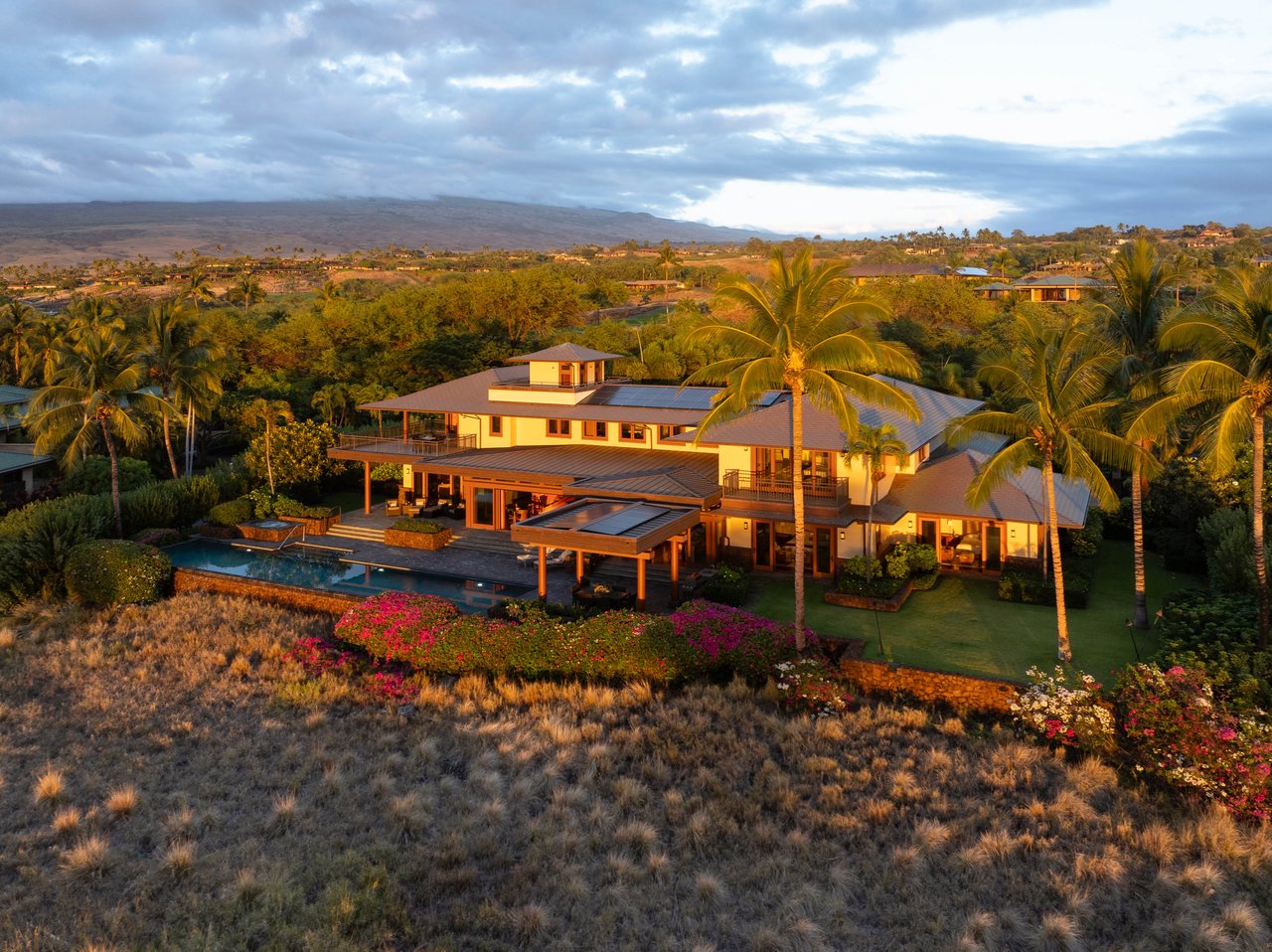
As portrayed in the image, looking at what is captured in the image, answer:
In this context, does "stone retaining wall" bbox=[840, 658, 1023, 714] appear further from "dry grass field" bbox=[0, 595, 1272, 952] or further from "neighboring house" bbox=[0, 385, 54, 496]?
"neighboring house" bbox=[0, 385, 54, 496]

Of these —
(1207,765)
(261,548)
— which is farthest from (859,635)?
(261,548)

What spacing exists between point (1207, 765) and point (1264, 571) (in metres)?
5.67

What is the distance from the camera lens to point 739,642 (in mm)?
20531

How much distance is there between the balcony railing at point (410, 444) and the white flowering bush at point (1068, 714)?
23.5 metres

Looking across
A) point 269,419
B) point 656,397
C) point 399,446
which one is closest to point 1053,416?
point 656,397

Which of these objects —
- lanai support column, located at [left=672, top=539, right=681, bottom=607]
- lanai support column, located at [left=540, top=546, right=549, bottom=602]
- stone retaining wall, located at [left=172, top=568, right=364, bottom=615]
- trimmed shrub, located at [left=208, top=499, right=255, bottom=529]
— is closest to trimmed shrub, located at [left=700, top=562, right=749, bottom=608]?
lanai support column, located at [left=672, top=539, right=681, bottom=607]

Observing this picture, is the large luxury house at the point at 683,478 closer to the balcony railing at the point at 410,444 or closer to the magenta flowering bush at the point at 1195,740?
the balcony railing at the point at 410,444

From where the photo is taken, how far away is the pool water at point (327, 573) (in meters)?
26.5

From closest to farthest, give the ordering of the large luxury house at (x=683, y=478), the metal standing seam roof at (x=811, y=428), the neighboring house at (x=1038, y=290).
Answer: the large luxury house at (x=683, y=478), the metal standing seam roof at (x=811, y=428), the neighboring house at (x=1038, y=290)

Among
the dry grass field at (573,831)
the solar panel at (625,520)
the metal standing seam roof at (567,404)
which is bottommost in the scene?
the dry grass field at (573,831)

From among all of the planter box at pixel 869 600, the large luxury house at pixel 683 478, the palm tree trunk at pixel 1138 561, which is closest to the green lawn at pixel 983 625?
the planter box at pixel 869 600

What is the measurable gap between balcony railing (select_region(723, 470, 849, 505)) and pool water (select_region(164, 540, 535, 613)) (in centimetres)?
721

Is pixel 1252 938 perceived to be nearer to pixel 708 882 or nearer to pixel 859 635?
pixel 708 882

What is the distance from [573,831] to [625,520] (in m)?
11.7
